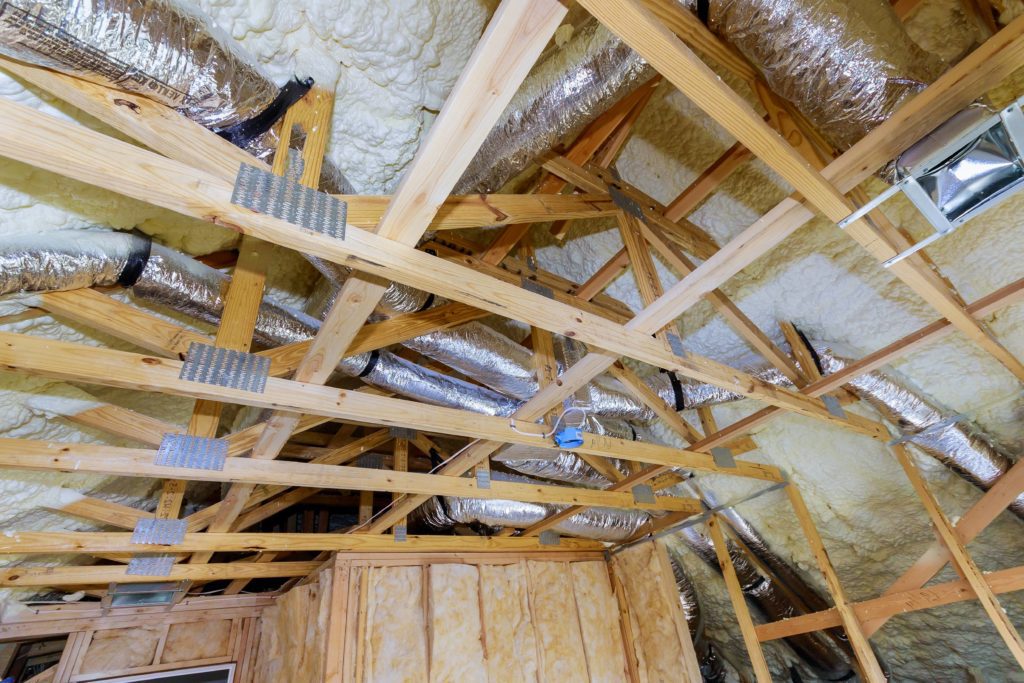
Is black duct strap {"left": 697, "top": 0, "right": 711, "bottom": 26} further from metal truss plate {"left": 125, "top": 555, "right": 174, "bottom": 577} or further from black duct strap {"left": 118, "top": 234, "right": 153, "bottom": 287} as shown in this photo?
metal truss plate {"left": 125, "top": 555, "right": 174, "bottom": 577}

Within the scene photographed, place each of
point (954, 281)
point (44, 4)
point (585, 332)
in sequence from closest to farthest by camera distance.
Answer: point (44, 4) < point (585, 332) < point (954, 281)

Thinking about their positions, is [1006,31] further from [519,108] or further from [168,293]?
[168,293]

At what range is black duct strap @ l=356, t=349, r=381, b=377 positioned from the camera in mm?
2320

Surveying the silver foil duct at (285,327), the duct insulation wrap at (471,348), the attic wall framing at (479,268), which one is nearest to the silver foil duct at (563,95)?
the attic wall framing at (479,268)

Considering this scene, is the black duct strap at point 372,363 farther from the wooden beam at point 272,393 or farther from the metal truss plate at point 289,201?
the metal truss plate at point 289,201

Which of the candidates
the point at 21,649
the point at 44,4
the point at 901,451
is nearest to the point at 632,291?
the point at 901,451

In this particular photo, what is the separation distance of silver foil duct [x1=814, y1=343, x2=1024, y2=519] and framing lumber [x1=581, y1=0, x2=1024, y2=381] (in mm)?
1184

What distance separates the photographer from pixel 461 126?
1038 mm

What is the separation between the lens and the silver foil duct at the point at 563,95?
169 cm

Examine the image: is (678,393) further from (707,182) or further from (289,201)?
(289,201)

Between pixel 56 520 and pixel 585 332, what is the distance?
10.6 feet

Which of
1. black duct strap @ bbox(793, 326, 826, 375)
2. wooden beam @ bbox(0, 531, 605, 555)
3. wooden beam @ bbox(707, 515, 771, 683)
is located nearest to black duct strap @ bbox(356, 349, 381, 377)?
wooden beam @ bbox(0, 531, 605, 555)

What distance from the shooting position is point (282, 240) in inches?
46.2

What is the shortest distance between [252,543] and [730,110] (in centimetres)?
316
